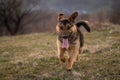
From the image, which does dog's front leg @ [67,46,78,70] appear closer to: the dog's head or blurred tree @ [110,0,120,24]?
the dog's head

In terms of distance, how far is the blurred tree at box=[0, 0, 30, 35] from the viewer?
97.2 ft

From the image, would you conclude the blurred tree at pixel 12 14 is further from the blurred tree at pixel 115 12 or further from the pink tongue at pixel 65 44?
the pink tongue at pixel 65 44

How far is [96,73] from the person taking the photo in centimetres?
834

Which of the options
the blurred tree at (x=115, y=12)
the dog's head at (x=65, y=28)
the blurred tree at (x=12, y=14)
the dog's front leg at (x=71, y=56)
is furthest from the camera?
the blurred tree at (x=115, y=12)

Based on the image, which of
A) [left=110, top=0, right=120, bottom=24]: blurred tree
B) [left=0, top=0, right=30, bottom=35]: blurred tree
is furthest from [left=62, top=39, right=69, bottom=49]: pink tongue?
[left=110, top=0, right=120, bottom=24]: blurred tree

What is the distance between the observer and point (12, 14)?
1181 inches

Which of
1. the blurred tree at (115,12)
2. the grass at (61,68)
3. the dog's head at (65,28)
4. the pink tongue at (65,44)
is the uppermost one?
the dog's head at (65,28)

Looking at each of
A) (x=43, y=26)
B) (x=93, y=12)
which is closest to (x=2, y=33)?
(x=43, y=26)

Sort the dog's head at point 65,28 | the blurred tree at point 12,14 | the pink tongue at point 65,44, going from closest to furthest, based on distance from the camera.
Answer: the dog's head at point 65,28 → the pink tongue at point 65,44 → the blurred tree at point 12,14

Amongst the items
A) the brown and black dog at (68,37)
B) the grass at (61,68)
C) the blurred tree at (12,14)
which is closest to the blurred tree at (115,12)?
the blurred tree at (12,14)

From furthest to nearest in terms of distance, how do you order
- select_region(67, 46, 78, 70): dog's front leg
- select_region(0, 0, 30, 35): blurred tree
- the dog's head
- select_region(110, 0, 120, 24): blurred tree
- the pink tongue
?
select_region(110, 0, 120, 24): blurred tree, select_region(0, 0, 30, 35): blurred tree, select_region(67, 46, 78, 70): dog's front leg, the pink tongue, the dog's head

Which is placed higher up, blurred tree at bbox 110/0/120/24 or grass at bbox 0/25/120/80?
grass at bbox 0/25/120/80

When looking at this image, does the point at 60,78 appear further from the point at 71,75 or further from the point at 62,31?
the point at 62,31

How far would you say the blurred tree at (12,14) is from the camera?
29.6m
